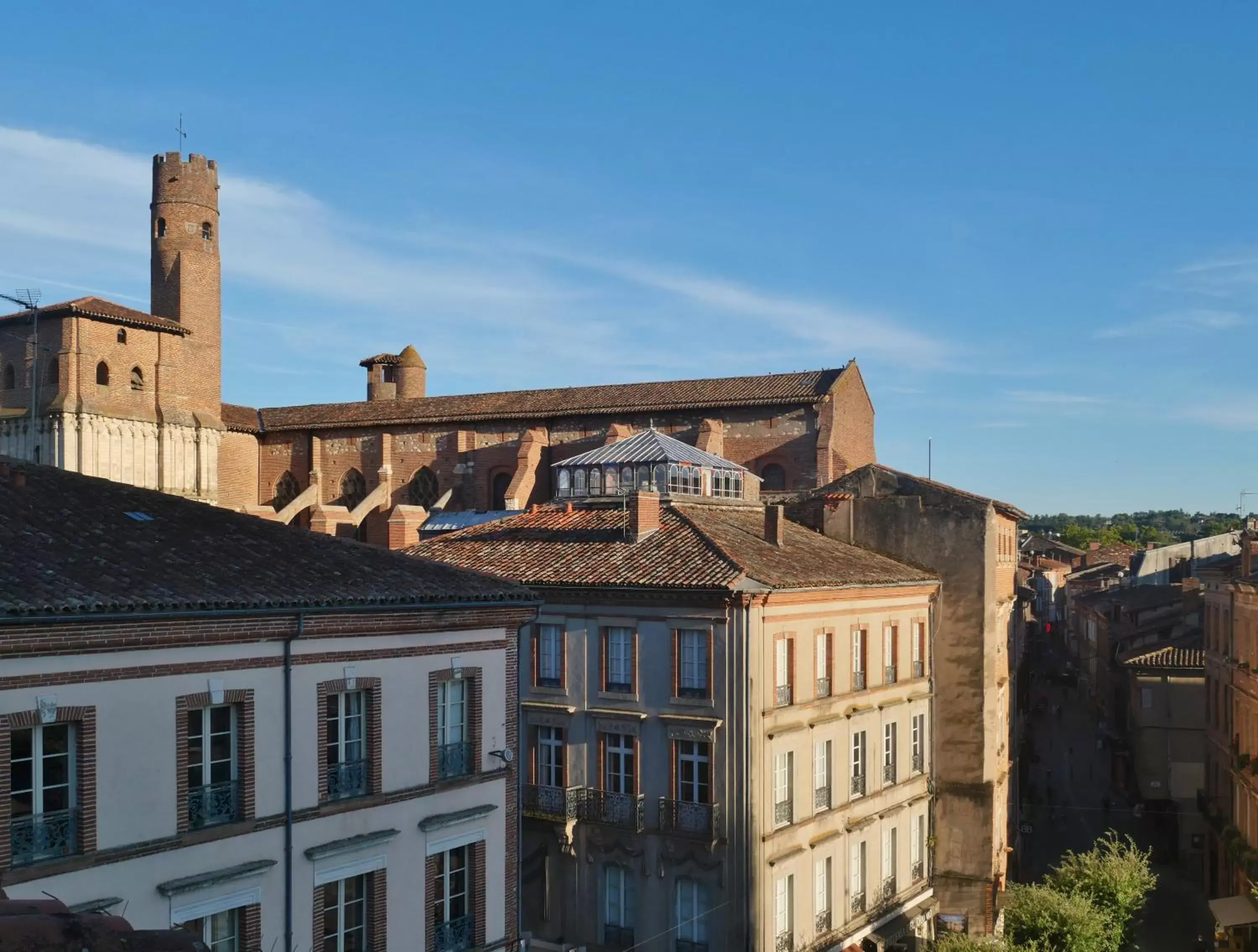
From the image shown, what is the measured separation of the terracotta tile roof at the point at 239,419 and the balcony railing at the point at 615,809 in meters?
42.6

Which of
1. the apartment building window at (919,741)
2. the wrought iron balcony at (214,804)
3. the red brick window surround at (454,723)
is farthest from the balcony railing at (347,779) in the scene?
the apartment building window at (919,741)

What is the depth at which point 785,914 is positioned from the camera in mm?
27031

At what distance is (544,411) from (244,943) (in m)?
39.8

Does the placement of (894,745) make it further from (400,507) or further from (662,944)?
(400,507)

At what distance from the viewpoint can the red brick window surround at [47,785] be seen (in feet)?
44.3

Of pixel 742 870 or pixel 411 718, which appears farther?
pixel 742 870

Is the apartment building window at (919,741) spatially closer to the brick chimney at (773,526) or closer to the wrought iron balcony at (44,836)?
the brick chimney at (773,526)

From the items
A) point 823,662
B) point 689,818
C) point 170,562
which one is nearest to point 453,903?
point 170,562

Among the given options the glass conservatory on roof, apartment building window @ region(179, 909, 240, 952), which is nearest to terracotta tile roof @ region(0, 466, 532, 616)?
apartment building window @ region(179, 909, 240, 952)

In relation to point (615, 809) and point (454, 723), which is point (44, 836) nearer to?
point (454, 723)

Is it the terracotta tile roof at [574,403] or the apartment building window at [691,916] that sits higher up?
the terracotta tile roof at [574,403]

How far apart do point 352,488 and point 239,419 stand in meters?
9.17

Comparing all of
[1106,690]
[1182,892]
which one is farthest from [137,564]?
[1106,690]

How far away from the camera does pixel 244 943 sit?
15.9 metres
